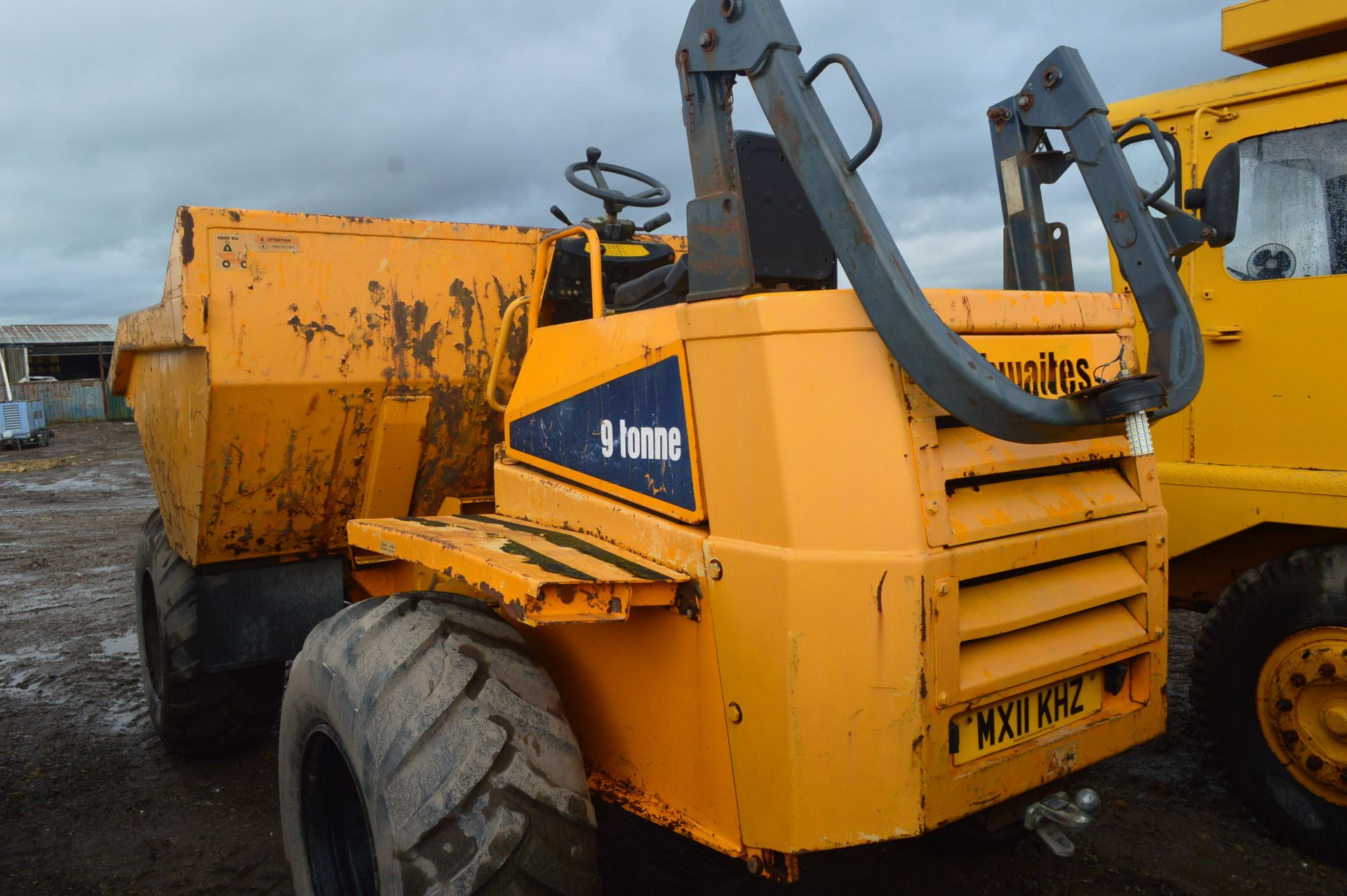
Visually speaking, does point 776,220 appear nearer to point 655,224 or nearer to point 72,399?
point 655,224

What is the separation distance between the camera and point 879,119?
82.2 inches

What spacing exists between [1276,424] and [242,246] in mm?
3867

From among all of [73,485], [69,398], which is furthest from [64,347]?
[73,485]

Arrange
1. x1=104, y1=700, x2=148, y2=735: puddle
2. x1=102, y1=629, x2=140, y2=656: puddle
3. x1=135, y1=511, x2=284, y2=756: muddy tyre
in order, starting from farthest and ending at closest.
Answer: x1=102, y1=629, x2=140, y2=656: puddle
x1=104, y1=700, x2=148, y2=735: puddle
x1=135, y1=511, x2=284, y2=756: muddy tyre

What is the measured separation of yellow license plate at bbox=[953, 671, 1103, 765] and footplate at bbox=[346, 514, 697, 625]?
0.68m

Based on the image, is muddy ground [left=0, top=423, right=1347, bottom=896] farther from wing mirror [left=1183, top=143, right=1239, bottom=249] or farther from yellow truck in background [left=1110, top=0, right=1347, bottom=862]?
wing mirror [left=1183, top=143, right=1239, bottom=249]

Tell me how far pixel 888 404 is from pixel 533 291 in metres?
1.64

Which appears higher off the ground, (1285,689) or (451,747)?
(451,747)

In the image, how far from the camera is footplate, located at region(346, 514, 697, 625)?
220 centimetres

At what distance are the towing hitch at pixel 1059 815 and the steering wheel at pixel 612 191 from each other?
2432 millimetres

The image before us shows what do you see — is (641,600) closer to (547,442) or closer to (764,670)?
(764,670)

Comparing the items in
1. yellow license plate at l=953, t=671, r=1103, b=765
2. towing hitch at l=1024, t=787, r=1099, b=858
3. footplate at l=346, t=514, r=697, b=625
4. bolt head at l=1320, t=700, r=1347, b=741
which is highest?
footplate at l=346, t=514, r=697, b=625

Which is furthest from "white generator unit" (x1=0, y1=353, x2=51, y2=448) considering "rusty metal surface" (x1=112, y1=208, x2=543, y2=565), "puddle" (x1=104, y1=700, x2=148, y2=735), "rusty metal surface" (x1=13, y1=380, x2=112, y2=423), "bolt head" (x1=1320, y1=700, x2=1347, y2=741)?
"bolt head" (x1=1320, y1=700, x2=1347, y2=741)

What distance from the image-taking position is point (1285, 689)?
3654mm
